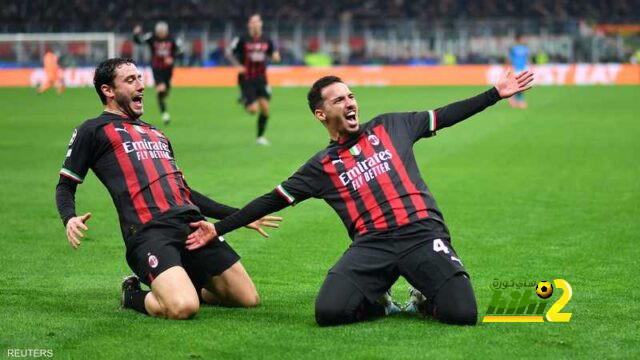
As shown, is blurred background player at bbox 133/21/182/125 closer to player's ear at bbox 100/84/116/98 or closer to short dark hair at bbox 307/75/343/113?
player's ear at bbox 100/84/116/98

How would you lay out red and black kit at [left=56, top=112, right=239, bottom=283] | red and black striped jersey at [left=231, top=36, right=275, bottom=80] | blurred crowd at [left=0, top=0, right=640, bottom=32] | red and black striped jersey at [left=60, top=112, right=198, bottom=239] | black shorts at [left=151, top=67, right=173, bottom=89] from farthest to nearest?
blurred crowd at [left=0, top=0, right=640, bottom=32], black shorts at [left=151, top=67, right=173, bottom=89], red and black striped jersey at [left=231, top=36, right=275, bottom=80], red and black striped jersey at [left=60, top=112, right=198, bottom=239], red and black kit at [left=56, top=112, right=239, bottom=283]

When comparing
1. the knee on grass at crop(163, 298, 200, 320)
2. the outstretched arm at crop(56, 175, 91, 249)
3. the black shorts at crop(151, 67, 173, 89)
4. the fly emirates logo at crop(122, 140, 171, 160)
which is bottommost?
the black shorts at crop(151, 67, 173, 89)

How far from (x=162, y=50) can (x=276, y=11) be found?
2605 centimetres

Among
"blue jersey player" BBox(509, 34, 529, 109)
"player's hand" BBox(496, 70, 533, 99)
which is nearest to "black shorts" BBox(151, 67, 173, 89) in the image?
"blue jersey player" BBox(509, 34, 529, 109)

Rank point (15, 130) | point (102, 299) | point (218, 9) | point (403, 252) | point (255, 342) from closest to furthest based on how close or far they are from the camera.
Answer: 1. point (255, 342)
2. point (403, 252)
3. point (102, 299)
4. point (15, 130)
5. point (218, 9)

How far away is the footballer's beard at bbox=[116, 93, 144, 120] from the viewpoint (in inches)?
334

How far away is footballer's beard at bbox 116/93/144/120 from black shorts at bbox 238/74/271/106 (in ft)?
46.0

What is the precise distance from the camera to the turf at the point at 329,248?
689 centimetres

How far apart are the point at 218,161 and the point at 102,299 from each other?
10.6 m

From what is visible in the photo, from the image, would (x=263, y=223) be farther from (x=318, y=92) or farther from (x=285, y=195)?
(x=318, y=92)

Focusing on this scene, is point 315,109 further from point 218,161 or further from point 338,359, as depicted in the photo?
point 218,161

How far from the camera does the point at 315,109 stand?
7961mm

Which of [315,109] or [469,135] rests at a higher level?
[315,109]

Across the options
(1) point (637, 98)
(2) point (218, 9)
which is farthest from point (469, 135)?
(2) point (218, 9)
